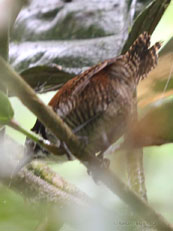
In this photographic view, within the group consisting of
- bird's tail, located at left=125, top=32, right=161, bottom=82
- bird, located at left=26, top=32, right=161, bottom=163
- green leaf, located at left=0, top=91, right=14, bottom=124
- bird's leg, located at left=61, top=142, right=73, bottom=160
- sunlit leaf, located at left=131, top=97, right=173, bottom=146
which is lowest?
bird's leg, located at left=61, top=142, right=73, bottom=160

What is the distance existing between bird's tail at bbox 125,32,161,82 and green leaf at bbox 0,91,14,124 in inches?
3.6

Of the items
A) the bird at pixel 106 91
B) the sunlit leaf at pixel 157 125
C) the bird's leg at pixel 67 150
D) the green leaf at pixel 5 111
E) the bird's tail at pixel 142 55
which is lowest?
the bird's leg at pixel 67 150

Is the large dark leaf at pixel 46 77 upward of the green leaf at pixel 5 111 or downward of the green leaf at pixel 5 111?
upward

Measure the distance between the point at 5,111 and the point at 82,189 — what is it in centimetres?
11

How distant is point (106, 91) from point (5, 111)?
8 centimetres

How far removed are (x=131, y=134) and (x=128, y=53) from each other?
0.06m

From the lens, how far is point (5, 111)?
8.7 inches

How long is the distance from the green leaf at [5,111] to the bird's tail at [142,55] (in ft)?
0.30

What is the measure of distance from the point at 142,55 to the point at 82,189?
11 centimetres

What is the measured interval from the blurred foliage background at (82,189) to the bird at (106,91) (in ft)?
0.06

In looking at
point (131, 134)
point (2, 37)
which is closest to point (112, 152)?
point (131, 134)

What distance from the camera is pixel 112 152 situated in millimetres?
309

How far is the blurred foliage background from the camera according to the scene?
283 mm

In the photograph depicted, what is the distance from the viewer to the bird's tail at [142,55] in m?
0.27
